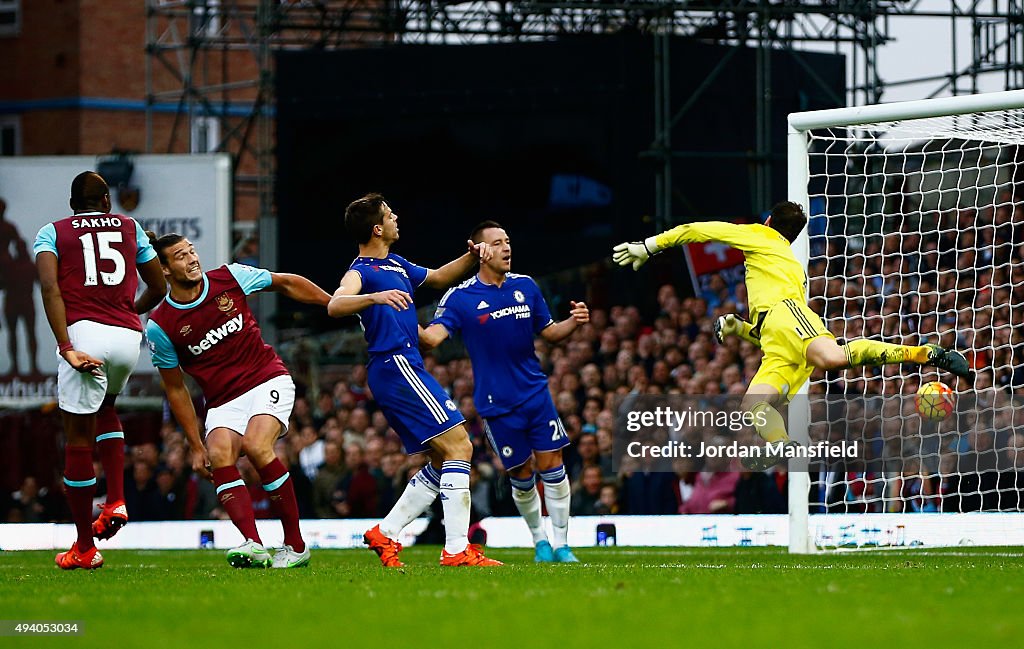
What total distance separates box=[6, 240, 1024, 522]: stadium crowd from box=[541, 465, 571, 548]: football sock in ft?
8.77

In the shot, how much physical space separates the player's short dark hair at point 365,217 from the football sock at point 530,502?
89.9 inches

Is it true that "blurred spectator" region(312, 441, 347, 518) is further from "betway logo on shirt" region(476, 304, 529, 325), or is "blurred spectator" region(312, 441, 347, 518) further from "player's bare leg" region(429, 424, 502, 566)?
"player's bare leg" region(429, 424, 502, 566)

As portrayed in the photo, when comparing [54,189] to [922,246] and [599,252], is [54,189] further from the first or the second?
[922,246]

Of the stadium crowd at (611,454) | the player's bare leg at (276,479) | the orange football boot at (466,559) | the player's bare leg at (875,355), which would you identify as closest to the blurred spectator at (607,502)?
the stadium crowd at (611,454)

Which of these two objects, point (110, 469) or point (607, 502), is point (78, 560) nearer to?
point (110, 469)

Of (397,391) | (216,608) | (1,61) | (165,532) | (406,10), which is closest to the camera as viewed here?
(216,608)

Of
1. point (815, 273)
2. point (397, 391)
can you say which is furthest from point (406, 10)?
point (397, 391)

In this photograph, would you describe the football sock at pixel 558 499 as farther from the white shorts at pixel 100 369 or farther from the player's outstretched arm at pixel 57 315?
the player's outstretched arm at pixel 57 315

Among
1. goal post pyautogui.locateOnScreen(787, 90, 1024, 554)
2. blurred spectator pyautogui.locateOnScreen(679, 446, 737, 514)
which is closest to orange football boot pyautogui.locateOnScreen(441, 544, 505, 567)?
goal post pyautogui.locateOnScreen(787, 90, 1024, 554)

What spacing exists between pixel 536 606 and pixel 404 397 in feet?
11.9

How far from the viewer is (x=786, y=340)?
11250 mm

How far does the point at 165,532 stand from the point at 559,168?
390 inches

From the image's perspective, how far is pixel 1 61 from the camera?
44656mm

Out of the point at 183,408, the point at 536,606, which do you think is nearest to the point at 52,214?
the point at 183,408
